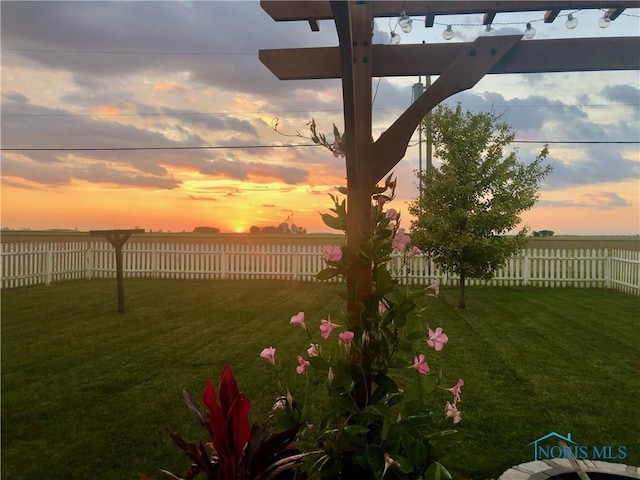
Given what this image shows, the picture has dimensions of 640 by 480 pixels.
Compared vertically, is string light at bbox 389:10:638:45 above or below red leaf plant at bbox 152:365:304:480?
above

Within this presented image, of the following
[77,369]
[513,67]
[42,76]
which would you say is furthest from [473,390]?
[42,76]

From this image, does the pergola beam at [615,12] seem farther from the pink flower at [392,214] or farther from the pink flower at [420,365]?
the pink flower at [420,365]

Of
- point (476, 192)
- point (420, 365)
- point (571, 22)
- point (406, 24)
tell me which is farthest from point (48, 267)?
point (571, 22)

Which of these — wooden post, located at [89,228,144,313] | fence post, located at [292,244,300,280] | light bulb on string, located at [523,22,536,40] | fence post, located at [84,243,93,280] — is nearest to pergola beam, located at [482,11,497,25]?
light bulb on string, located at [523,22,536,40]

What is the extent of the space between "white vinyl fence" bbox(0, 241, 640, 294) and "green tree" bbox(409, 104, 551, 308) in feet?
8.30

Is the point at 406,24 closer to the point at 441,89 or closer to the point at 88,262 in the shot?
the point at 441,89

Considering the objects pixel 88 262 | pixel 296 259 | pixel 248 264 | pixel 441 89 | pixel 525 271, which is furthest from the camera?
pixel 88 262

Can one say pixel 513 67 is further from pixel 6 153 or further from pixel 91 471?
pixel 6 153

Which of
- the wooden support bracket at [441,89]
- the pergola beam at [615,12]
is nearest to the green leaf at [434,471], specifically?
the wooden support bracket at [441,89]

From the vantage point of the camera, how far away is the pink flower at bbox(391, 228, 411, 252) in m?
1.68

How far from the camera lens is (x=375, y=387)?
5.61ft

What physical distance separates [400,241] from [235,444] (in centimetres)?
95

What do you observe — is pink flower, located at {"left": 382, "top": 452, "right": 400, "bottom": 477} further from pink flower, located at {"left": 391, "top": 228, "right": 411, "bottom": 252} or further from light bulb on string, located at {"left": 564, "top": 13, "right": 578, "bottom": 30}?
light bulb on string, located at {"left": 564, "top": 13, "right": 578, "bottom": 30}

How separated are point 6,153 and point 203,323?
12322 millimetres
